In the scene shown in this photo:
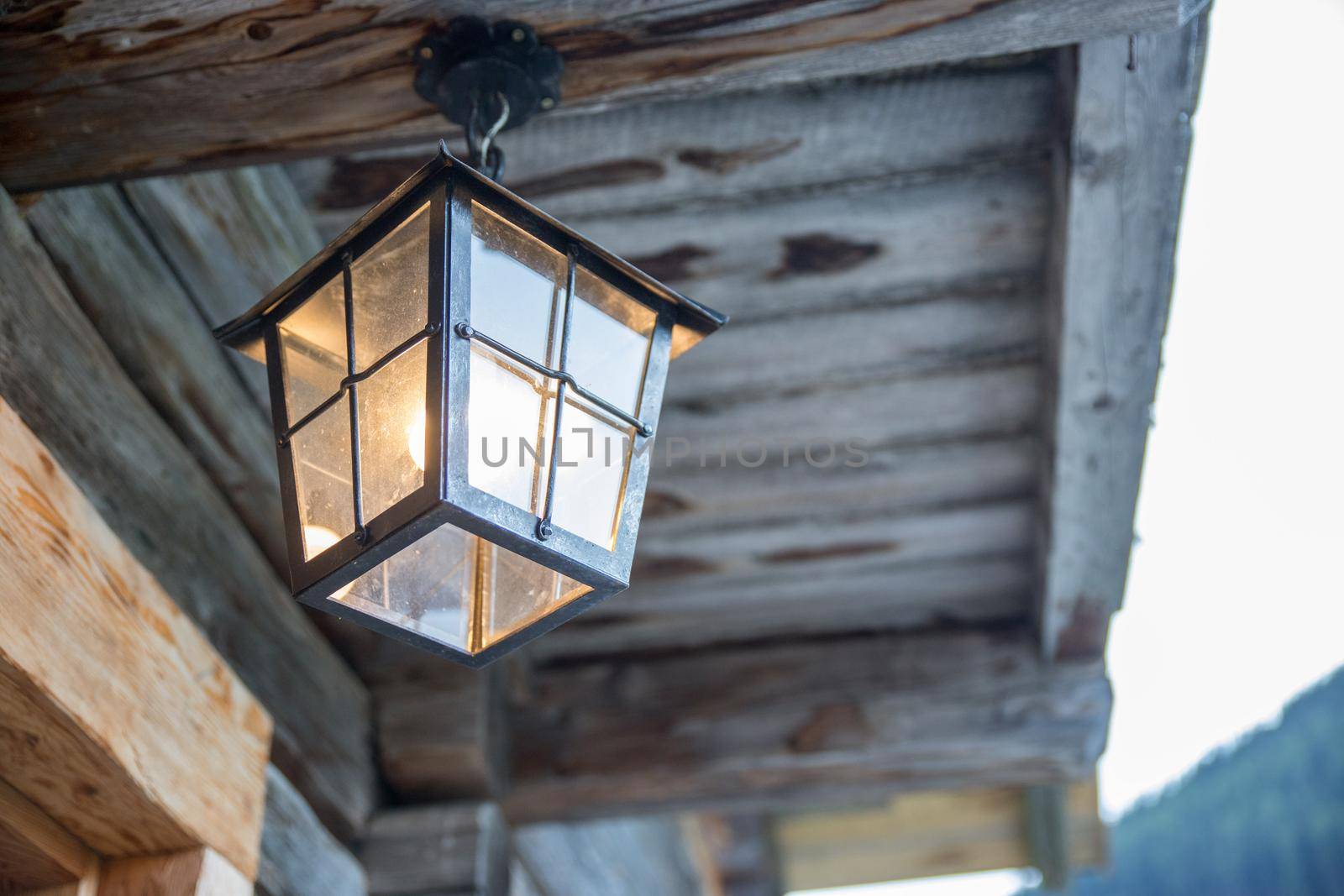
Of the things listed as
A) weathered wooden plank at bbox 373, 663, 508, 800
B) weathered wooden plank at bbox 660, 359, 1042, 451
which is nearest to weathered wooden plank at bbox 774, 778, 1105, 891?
weathered wooden plank at bbox 373, 663, 508, 800

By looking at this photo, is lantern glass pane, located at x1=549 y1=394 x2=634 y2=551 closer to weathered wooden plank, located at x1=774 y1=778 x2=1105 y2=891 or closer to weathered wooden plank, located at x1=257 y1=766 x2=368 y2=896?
weathered wooden plank, located at x1=257 y1=766 x2=368 y2=896

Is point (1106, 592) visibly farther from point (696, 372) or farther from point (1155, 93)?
A: point (1155, 93)

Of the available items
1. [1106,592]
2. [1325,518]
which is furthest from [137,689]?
[1325,518]

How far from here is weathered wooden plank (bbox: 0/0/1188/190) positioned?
1.23 m

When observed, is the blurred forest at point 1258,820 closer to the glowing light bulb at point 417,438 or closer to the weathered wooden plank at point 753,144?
Answer: the weathered wooden plank at point 753,144

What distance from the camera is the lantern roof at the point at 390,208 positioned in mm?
1102

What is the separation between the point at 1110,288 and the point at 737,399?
626 millimetres

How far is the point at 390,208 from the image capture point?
3.71 ft

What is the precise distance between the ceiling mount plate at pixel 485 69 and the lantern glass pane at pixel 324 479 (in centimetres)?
37

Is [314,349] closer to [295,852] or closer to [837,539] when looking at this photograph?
[295,852]

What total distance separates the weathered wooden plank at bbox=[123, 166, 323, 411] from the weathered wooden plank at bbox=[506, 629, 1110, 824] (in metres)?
1.07

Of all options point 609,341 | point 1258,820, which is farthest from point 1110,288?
point 1258,820

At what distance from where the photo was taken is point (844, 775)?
7.89 ft

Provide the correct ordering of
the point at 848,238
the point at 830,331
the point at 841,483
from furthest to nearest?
1. the point at 841,483
2. the point at 830,331
3. the point at 848,238
